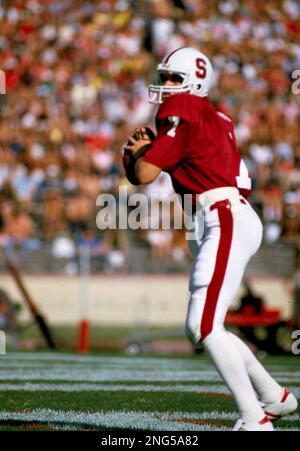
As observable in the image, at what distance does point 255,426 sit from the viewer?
14.5 feet

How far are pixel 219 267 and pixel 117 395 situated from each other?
2.05 m

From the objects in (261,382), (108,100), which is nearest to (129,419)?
(261,382)

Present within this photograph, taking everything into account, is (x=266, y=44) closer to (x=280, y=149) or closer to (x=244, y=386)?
(x=280, y=149)

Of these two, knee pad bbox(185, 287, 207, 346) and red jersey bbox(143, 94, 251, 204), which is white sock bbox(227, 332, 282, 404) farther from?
red jersey bbox(143, 94, 251, 204)

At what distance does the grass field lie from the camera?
5.14 meters

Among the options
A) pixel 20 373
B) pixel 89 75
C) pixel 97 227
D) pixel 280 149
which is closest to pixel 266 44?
pixel 280 149

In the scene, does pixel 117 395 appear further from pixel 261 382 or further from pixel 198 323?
pixel 198 323

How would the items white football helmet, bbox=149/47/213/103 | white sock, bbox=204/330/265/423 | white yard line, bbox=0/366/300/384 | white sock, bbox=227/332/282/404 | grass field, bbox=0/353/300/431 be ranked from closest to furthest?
white sock, bbox=204/330/265/423
white sock, bbox=227/332/282/404
white football helmet, bbox=149/47/213/103
grass field, bbox=0/353/300/431
white yard line, bbox=0/366/300/384

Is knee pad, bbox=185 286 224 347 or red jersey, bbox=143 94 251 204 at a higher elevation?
red jersey, bbox=143 94 251 204

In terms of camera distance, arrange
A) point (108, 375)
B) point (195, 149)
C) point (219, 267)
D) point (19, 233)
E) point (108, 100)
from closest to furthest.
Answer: point (219, 267)
point (195, 149)
point (108, 375)
point (19, 233)
point (108, 100)

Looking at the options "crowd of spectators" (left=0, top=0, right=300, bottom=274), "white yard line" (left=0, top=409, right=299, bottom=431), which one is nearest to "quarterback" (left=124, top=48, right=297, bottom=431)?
"white yard line" (left=0, top=409, right=299, bottom=431)

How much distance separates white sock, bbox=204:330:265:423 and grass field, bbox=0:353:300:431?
0.55m

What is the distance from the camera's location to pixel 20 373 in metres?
7.71
